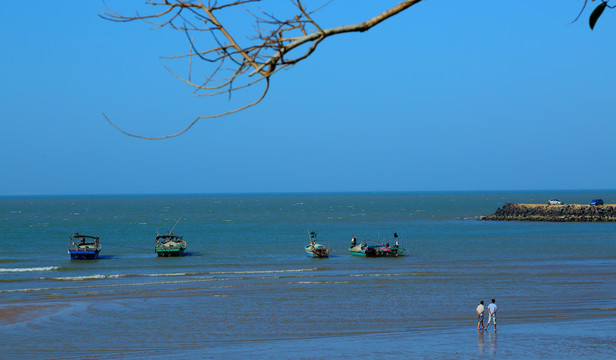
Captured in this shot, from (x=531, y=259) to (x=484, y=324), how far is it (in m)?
27.6

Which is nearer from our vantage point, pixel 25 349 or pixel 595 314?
pixel 25 349

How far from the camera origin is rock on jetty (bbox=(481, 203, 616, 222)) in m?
101

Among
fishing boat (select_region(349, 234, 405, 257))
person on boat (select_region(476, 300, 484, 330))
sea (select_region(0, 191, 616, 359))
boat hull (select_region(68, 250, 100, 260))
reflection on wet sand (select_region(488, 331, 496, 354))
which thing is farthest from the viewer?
boat hull (select_region(68, 250, 100, 260))

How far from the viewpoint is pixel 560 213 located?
105 meters

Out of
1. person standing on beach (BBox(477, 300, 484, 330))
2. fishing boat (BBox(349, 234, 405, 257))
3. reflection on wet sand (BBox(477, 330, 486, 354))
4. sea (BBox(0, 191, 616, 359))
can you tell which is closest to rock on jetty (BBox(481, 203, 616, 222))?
sea (BBox(0, 191, 616, 359))

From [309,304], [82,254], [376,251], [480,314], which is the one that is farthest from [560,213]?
[480,314]

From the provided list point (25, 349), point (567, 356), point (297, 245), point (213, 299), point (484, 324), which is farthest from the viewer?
point (297, 245)

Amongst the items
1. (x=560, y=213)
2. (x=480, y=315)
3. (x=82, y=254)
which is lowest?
(x=82, y=254)

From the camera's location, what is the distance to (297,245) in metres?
65.5

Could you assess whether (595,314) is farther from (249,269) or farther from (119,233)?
(119,233)

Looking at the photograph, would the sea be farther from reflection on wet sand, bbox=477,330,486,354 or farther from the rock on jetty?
the rock on jetty

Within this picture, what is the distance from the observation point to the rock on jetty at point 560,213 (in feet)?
330

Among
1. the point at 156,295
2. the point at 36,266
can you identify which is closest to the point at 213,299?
the point at 156,295

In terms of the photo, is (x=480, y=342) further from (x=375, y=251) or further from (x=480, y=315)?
(x=375, y=251)
